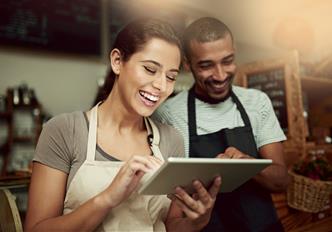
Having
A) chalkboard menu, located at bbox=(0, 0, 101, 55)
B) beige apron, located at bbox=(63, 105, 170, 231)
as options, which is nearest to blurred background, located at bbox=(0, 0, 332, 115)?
chalkboard menu, located at bbox=(0, 0, 101, 55)

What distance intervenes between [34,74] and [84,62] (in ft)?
0.94

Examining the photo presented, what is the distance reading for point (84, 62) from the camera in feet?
6.64

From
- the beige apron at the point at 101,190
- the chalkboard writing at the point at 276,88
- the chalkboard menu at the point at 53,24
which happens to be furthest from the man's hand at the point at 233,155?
the chalkboard menu at the point at 53,24

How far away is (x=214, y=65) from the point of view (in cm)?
87

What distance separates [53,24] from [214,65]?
139 centimetres

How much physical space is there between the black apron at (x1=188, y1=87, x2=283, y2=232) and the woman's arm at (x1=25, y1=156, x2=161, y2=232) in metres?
0.26

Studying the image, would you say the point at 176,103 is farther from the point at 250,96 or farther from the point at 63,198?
the point at 63,198

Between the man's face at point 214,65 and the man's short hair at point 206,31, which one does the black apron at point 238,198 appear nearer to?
the man's face at point 214,65

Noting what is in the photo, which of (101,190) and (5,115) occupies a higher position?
(5,115)

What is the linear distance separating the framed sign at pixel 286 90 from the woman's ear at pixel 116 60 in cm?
60

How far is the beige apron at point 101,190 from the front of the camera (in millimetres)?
666

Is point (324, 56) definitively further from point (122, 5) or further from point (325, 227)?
point (122, 5)

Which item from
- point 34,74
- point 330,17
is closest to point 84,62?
point 34,74

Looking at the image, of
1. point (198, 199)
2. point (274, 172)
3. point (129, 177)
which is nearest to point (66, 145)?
point (129, 177)
